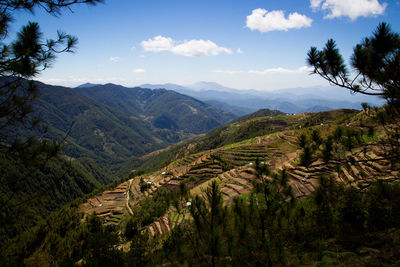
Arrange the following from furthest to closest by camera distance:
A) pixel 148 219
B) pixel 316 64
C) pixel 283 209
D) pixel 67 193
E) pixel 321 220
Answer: pixel 67 193 → pixel 148 219 → pixel 316 64 → pixel 283 209 → pixel 321 220

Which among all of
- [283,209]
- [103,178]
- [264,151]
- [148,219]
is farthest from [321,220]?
[103,178]

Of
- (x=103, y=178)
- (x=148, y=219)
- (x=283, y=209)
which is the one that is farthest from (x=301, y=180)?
(x=103, y=178)

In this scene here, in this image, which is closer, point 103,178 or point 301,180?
point 301,180

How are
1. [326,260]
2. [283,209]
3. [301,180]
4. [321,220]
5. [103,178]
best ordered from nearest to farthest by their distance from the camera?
[326,260]
[321,220]
[283,209]
[301,180]
[103,178]

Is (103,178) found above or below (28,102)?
below

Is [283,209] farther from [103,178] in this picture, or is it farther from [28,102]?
[103,178]

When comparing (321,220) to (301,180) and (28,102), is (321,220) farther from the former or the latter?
(28,102)

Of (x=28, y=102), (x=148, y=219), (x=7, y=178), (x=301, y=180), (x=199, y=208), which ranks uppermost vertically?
(x=28, y=102)

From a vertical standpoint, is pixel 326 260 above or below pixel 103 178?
above

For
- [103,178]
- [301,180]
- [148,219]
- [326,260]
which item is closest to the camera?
[326,260]

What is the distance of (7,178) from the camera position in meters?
4.36

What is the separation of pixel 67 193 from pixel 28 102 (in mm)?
152978

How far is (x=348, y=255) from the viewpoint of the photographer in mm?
4199

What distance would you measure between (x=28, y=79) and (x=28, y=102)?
0.65 metres
